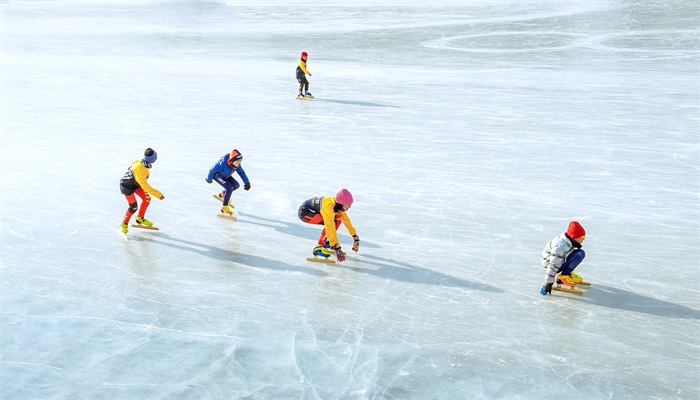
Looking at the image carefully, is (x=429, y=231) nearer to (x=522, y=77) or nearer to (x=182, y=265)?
(x=182, y=265)

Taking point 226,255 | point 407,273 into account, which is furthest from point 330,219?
point 226,255

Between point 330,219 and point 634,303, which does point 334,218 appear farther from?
point 634,303

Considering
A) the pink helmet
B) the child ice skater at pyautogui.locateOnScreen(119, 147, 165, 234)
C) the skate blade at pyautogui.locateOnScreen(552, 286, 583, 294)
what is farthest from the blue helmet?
the skate blade at pyautogui.locateOnScreen(552, 286, 583, 294)

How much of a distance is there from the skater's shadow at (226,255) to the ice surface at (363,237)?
0.03 metres

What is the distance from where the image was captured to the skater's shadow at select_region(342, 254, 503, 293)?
23.7ft

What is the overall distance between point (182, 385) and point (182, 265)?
2512mm

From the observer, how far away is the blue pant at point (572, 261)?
22.4 feet

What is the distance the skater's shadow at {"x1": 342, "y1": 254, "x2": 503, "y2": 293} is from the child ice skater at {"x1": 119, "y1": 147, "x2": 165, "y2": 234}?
2250mm

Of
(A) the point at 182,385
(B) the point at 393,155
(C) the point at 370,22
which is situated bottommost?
(A) the point at 182,385

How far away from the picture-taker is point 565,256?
22.3ft

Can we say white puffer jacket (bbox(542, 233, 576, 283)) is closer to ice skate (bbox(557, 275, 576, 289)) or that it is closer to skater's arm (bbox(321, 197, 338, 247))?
ice skate (bbox(557, 275, 576, 289))

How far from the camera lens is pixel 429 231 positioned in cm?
864

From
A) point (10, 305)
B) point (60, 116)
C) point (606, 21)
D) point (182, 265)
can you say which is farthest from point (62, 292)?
point (606, 21)

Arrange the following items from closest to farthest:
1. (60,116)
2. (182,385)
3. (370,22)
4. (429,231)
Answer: (182,385) < (429,231) < (60,116) < (370,22)
